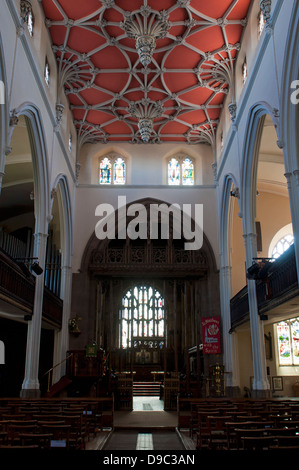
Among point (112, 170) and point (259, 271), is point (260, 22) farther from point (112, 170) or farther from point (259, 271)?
point (112, 170)

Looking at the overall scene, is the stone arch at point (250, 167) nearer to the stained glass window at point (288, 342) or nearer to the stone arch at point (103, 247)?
the stone arch at point (103, 247)

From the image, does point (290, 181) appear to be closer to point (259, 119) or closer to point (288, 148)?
point (288, 148)

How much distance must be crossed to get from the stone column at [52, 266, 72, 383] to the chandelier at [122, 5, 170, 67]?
376 inches

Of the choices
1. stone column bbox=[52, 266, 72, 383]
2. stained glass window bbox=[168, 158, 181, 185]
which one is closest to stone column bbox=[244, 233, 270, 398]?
stone column bbox=[52, 266, 72, 383]

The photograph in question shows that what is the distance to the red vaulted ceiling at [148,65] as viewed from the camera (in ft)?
46.0

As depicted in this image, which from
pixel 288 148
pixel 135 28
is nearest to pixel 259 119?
pixel 288 148

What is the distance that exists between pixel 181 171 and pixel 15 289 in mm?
12158

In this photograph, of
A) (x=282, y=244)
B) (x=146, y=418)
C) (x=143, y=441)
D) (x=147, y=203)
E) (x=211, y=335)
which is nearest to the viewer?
(x=143, y=441)

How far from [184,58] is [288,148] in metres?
7.70

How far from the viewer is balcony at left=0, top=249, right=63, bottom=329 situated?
1090 centimetres

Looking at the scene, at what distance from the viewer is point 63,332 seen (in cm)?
1820

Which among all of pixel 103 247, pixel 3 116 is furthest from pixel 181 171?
pixel 3 116

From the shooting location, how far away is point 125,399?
17.0 metres
